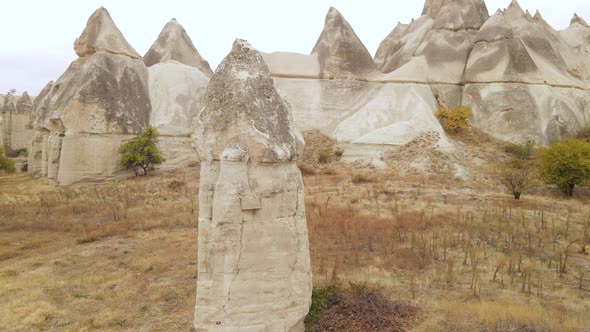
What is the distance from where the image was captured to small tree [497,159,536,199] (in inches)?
486

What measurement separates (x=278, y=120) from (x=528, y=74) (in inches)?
809

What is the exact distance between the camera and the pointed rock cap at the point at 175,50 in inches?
1037

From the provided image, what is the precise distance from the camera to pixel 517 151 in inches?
734

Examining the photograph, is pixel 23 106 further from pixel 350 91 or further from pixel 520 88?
pixel 520 88

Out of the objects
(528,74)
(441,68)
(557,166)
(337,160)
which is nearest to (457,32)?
(441,68)

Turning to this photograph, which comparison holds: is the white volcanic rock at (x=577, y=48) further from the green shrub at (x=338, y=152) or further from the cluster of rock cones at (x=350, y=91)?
the green shrub at (x=338, y=152)

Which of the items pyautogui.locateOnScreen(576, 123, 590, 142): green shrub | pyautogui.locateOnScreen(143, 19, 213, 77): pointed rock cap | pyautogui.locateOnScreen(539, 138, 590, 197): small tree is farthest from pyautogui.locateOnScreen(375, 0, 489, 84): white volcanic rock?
pyautogui.locateOnScreen(143, 19, 213, 77): pointed rock cap

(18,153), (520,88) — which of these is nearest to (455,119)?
(520,88)

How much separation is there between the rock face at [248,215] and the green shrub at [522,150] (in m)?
A: 16.8

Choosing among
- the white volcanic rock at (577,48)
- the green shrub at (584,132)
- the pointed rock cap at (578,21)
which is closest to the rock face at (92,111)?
the green shrub at (584,132)

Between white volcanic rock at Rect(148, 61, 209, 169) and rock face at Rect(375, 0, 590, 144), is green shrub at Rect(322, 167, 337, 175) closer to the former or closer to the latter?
white volcanic rock at Rect(148, 61, 209, 169)

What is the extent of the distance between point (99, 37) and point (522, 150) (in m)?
19.0

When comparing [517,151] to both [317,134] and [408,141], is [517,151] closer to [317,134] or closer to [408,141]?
[408,141]

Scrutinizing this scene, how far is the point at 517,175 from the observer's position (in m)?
13.9
